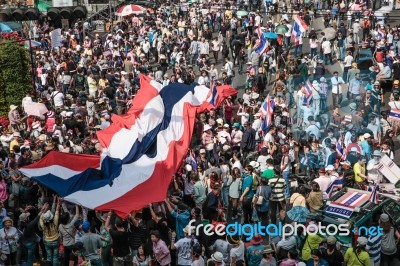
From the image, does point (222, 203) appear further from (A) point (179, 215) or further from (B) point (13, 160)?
(B) point (13, 160)

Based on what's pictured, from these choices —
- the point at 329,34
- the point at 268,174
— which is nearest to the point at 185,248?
the point at 268,174

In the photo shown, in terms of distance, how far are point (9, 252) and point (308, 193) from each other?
20.1 ft

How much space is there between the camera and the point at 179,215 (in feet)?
51.9

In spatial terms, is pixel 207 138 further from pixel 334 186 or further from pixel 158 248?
pixel 158 248

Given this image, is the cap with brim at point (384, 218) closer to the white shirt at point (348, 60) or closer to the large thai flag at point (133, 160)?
the large thai flag at point (133, 160)

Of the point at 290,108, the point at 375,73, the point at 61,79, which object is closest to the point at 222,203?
the point at 290,108

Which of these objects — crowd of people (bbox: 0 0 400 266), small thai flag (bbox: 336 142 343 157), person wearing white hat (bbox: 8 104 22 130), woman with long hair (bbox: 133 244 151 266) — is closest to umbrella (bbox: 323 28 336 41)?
crowd of people (bbox: 0 0 400 266)

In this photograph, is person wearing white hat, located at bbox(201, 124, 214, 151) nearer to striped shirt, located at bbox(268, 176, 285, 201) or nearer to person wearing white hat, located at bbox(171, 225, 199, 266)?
striped shirt, located at bbox(268, 176, 285, 201)

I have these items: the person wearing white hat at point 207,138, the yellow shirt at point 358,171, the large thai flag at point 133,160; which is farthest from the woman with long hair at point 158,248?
the person wearing white hat at point 207,138

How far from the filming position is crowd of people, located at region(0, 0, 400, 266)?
15.2 m

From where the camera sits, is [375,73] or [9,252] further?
[375,73]

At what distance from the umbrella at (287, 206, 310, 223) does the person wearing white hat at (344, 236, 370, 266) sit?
2221 mm

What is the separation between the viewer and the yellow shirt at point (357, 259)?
46.0 feet

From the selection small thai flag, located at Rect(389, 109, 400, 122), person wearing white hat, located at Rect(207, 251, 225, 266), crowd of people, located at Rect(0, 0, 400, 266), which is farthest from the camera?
small thai flag, located at Rect(389, 109, 400, 122)
